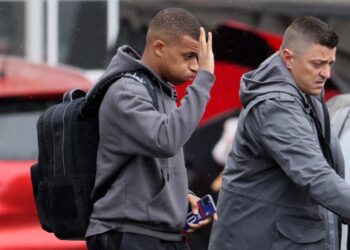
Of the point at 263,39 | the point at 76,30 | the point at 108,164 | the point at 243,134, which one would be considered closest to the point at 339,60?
the point at 263,39

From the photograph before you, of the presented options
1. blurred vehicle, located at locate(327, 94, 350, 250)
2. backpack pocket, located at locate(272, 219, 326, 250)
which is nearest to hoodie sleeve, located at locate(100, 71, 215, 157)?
backpack pocket, located at locate(272, 219, 326, 250)

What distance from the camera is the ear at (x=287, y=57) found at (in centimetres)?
537

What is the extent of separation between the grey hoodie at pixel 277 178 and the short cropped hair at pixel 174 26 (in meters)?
0.48

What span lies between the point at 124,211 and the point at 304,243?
0.86 metres

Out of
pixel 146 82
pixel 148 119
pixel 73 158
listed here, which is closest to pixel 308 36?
pixel 146 82

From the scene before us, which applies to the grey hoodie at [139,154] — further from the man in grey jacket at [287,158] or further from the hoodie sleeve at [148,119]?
the man in grey jacket at [287,158]

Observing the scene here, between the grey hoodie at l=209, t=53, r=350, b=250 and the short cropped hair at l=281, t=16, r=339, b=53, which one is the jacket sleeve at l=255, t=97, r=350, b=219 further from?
the short cropped hair at l=281, t=16, r=339, b=53

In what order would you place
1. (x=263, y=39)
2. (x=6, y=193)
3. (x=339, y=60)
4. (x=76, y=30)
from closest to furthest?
1. (x=6, y=193)
2. (x=263, y=39)
3. (x=339, y=60)
4. (x=76, y=30)

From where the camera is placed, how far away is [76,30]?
548 inches

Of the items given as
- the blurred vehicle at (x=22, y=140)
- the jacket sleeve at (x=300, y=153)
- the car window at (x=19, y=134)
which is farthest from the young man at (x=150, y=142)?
the car window at (x=19, y=134)

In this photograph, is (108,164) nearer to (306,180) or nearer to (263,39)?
(306,180)

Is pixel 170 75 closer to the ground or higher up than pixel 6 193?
higher up

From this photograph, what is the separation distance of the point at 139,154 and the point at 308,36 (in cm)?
99

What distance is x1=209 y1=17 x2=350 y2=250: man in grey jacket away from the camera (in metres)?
5.12
